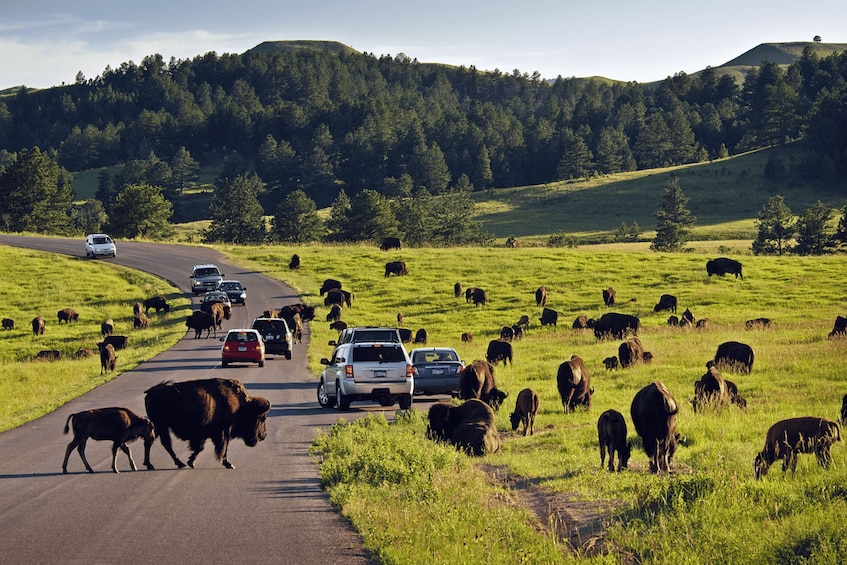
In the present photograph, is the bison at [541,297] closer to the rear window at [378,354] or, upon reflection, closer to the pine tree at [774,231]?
the rear window at [378,354]

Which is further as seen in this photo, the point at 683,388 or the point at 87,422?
the point at 683,388

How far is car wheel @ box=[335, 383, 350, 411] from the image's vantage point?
78.9 feet

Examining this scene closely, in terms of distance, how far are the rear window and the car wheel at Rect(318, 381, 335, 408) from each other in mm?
1606

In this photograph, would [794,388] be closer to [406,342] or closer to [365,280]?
[406,342]

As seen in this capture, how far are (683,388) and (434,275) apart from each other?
4613cm

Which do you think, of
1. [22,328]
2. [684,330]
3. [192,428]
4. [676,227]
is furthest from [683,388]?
[676,227]

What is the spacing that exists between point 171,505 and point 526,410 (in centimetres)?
879

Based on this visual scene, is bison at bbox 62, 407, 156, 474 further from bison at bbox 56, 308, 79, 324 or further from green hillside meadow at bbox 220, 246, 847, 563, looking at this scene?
bison at bbox 56, 308, 79, 324

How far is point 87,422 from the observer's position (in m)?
15.1

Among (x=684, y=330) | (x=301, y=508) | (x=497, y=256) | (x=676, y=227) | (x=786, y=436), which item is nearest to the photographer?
(x=301, y=508)

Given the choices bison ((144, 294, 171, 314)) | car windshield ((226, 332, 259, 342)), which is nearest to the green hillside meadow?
car windshield ((226, 332, 259, 342))

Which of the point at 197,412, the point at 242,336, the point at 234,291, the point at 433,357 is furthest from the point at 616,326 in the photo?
the point at 197,412

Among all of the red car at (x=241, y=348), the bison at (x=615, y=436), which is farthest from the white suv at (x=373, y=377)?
the red car at (x=241, y=348)

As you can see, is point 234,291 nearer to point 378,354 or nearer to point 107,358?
point 107,358
